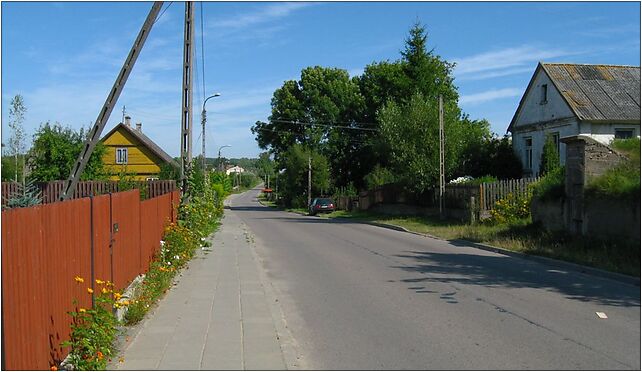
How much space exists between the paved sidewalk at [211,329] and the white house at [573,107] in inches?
955

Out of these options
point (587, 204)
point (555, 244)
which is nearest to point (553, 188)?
point (587, 204)

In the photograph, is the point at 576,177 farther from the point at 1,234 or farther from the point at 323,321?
the point at 1,234

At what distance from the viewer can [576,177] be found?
18703mm

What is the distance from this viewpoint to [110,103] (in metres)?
13.4

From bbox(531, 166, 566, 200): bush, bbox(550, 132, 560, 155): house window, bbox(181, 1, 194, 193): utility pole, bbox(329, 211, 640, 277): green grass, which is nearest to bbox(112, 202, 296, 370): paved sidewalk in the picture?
bbox(181, 1, 194, 193): utility pole

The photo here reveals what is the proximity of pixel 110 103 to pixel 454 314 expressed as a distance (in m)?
7.92

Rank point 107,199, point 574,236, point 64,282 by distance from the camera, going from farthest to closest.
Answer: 1. point 574,236
2. point 107,199
3. point 64,282

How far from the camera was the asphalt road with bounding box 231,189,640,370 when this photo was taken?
7016mm

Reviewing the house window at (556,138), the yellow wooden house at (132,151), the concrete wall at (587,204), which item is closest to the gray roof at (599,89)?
the house window at (556,138)

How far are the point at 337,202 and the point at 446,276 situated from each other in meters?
51.4

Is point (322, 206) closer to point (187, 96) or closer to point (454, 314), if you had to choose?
point (187, 96)

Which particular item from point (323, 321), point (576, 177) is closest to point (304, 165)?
point (576, 177)

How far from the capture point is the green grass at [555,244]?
1419cm

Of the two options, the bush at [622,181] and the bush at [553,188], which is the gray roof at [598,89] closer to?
the bush at [553,188]
